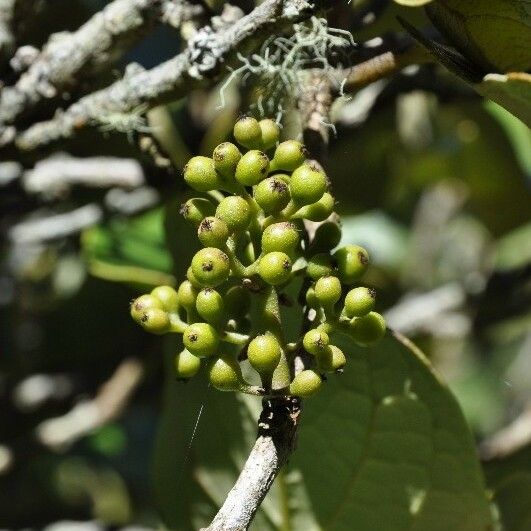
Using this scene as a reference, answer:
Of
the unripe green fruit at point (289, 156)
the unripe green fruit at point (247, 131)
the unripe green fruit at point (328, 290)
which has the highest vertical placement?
the unripe green fruit at point (247, 131)

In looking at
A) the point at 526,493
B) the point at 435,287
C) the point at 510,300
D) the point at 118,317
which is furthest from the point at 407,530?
the point at 435,287

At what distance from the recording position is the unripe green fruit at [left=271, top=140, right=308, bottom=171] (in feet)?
3.15

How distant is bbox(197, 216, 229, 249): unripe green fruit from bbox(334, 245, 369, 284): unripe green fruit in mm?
126

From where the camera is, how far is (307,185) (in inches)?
36.3

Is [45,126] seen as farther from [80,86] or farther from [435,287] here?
[435,287]

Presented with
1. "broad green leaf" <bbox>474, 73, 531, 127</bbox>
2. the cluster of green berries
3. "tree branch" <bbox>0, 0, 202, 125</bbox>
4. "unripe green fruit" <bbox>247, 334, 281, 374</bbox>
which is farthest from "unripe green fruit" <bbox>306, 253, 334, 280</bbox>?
"tree branch" <bbox>0, 0, 202, 125</bbox>

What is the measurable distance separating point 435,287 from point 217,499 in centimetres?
154

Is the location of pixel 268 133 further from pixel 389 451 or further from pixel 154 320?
pixel 389 451

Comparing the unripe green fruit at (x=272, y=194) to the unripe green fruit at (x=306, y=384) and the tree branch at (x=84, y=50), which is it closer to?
the unripe green fruit at (x=306, y=384)

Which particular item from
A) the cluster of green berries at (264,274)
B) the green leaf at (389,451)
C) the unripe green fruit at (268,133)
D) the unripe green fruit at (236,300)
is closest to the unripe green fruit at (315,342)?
the cluster of green berries at (264,274)

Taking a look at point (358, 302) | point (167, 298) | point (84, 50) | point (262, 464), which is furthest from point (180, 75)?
point (262, 464)

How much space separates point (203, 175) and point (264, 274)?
0.40ft

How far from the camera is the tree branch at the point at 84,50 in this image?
1.22 metres

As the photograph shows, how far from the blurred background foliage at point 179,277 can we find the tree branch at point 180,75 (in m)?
0.23
